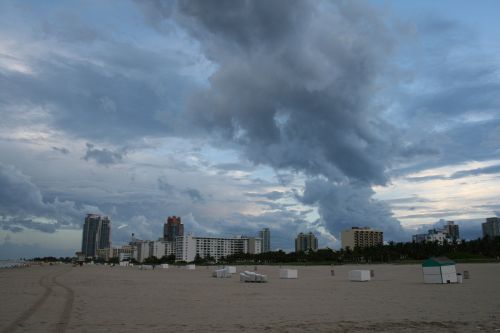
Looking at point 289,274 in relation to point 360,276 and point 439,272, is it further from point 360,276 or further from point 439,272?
point 439,272

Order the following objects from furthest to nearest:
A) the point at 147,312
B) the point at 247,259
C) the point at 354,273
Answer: the point at 247,259 → the point at 354,273 → the point at 147,312

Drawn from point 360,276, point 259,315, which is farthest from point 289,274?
point 259,315

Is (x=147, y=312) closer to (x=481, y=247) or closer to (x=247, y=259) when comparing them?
(x=481, y=247)

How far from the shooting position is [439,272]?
110 ft

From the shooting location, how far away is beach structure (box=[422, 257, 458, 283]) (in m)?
33.6

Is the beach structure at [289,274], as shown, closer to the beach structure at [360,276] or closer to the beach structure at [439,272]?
the beach structure at [360,276]

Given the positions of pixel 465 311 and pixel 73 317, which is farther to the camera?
pixel 465 311

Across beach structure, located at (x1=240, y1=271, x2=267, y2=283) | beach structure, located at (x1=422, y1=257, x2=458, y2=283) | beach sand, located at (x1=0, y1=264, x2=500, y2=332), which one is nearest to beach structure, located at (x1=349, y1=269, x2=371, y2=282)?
beach structure, located at (x1=422, y1=257, x2=458, y2=283)

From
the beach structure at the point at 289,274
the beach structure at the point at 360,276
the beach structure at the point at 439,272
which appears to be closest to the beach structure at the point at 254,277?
the beach structure at the point at 289,274

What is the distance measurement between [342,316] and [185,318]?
5670mm

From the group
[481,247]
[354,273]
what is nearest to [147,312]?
[354,273]

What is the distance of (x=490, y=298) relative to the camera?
22.7 m

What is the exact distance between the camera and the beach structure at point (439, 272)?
33562mm

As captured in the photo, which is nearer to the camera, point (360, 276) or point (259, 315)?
point (259, 315)
